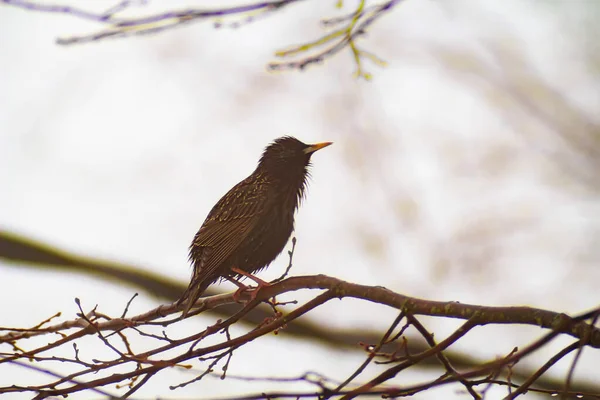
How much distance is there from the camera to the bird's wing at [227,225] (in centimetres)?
532

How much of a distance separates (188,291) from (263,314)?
9.71 feet

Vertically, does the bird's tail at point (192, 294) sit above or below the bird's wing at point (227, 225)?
below

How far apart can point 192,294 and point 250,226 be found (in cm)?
94

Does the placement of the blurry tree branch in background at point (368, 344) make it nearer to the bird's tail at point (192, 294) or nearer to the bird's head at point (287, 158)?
the bird's tail at point (192, 294)

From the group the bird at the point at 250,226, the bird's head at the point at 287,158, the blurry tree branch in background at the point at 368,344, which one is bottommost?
the blurry tree branch in background at the point at 368,344

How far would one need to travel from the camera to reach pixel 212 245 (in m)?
5.48

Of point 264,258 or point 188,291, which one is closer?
point 188,291

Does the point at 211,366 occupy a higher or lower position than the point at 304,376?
higher

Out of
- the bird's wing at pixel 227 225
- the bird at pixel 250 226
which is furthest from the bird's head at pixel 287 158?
the bird's wing at pixel 227 225

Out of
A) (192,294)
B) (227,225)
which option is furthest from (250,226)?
(192,294)

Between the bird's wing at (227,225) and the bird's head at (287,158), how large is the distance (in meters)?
0.25

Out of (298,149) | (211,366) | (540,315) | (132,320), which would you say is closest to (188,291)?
(132,320)

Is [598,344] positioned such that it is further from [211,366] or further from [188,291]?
[188,291]

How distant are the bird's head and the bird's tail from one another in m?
1.44
